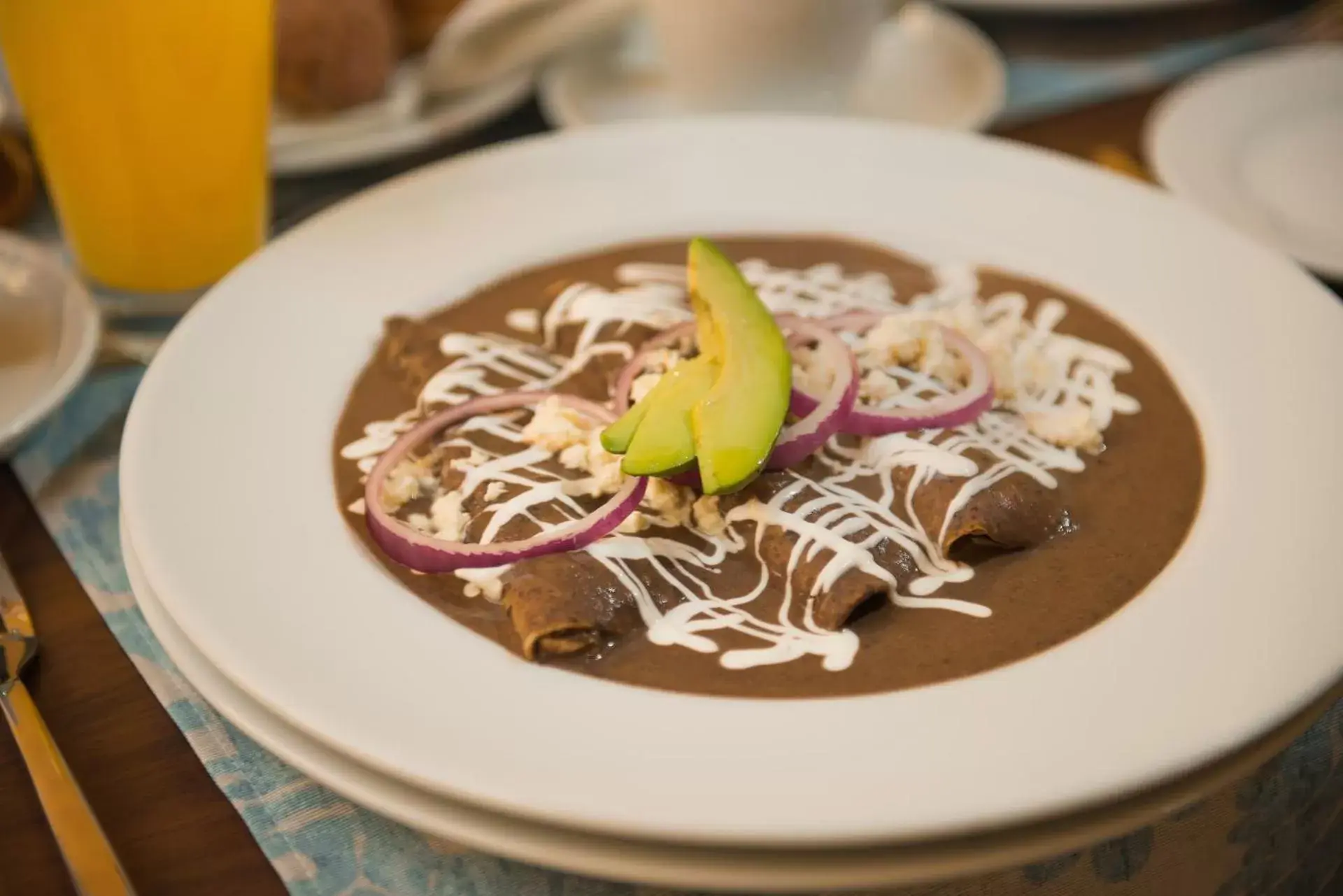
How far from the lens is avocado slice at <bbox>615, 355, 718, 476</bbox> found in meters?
1.72

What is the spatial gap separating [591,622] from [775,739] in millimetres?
281

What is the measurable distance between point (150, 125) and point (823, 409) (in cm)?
142

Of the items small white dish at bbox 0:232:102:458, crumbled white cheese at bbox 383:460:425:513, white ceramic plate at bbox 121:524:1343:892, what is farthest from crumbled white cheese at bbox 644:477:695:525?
small white dish at bbox 0:232:102:458

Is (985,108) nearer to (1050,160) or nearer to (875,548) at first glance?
(1050,160)

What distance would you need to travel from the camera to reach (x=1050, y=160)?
2562mm

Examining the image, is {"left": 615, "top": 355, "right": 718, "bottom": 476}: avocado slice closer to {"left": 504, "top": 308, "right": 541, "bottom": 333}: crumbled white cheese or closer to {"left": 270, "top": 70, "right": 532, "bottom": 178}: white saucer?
{"left": 504, "top": 308, "right": 541, "bottom": 333}: crumbled white cheese

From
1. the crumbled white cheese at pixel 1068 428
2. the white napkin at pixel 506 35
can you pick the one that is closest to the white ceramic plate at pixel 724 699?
the crumbled white cheese at pixel 1068 428

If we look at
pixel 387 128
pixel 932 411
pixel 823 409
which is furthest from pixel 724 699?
pixel 387 128

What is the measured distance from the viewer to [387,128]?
9.57 ft

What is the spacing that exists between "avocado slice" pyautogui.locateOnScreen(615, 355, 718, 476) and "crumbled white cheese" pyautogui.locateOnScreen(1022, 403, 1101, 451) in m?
0.52

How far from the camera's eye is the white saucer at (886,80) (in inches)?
122

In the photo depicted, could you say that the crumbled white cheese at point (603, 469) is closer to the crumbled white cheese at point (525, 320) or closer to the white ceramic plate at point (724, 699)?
the white ceramic plate at point (724, 699)

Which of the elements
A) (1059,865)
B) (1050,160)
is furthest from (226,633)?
(1050,160)

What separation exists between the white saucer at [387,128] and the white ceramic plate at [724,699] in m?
0.37
